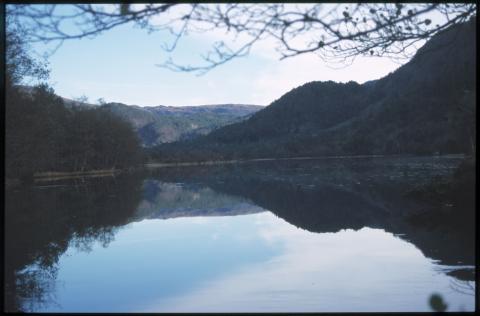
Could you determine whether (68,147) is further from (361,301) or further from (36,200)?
(361,301)

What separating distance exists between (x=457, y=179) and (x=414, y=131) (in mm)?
76351

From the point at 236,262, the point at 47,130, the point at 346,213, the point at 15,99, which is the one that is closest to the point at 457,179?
the point at 346,213


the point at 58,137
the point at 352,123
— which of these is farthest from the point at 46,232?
→ the point at 352,123

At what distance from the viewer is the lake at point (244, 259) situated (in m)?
6.72

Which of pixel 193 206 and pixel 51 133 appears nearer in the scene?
pixel 193 206

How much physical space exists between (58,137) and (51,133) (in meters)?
6.99

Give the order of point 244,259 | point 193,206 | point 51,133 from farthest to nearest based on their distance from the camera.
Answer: point 51,133, point 193,206, point 244,259

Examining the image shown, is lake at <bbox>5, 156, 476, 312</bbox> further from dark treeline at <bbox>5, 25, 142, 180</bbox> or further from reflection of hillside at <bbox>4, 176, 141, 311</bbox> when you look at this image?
dark treeline at <bbox>5, 25, 142, 180</bbox>

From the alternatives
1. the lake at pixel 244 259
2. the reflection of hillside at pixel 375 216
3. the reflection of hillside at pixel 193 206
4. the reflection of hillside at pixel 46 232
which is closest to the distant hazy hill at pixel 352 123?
the reflection of hillside at pixel 375 216

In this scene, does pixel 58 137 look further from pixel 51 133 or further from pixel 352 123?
pixel 352 123

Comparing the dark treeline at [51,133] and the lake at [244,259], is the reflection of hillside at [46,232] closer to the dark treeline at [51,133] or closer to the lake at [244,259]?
the lake at [244,259]

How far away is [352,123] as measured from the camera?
11744 cm

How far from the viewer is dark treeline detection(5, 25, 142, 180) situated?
23.5 meters

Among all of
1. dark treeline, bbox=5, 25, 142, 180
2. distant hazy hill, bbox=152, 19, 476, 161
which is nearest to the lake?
dark treeline, bbox=5, 25, 142, 180
